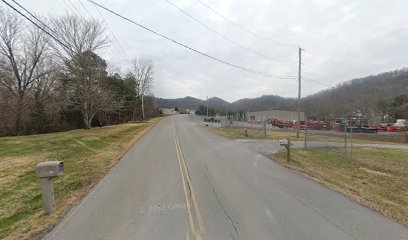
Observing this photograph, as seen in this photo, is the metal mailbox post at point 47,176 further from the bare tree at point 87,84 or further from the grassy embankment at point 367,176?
the bare tree at point 87,84

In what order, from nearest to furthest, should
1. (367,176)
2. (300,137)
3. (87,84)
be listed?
(367,176), (300,137), (87,84)

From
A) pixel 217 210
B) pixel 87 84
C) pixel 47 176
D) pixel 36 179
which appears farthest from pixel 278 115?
pixel 47 176

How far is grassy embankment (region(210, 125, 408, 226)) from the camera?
898 cm

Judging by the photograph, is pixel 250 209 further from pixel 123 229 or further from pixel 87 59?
pixel 87 59

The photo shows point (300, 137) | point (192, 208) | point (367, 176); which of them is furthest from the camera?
point (300, 137)

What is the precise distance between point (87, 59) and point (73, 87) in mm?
4422

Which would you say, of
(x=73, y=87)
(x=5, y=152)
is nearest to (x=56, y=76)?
(x=73, y=87)

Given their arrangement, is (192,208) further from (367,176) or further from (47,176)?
(367,176)

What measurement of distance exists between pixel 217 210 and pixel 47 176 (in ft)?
14.6

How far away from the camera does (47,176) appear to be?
775 cm

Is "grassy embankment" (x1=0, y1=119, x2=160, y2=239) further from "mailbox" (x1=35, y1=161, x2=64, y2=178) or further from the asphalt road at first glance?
"mailbox" (x1=35, y1=161, x2=64, y2=178)

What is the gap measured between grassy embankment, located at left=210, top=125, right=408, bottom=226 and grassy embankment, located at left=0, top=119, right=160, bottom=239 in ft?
27.8

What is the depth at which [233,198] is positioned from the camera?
29.0 feet

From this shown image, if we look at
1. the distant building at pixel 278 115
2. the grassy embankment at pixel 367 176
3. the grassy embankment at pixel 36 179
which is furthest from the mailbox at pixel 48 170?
the distant building at pixel 278 115
